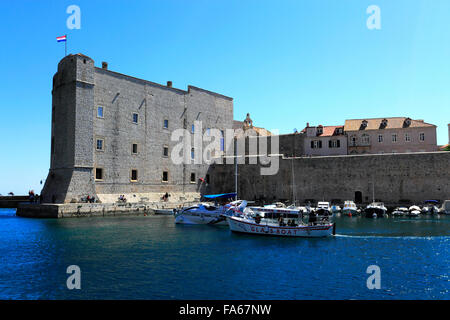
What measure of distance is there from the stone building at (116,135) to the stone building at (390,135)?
21299 millimetres

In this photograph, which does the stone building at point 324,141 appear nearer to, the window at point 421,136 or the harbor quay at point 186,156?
the harbor quay at point 186,156

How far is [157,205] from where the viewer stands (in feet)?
125

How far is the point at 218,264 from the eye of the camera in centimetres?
1490

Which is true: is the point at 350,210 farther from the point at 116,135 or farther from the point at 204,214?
the point at 116,135

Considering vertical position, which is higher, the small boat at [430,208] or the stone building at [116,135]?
the stone building at [116,135]

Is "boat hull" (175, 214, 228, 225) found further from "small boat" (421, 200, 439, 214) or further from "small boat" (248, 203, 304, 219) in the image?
"small boat" (421, 200, 439, 214)

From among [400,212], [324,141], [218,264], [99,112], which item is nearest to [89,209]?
[99,112]

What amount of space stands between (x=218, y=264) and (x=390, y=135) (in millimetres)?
41599

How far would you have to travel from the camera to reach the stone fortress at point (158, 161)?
34781 mm

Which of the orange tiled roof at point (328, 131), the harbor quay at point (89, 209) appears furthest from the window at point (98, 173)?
the orange tiled roof at point (328, 131)

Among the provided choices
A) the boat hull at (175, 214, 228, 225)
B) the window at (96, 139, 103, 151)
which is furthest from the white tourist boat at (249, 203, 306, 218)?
the window at (96, 139, 103, 151)

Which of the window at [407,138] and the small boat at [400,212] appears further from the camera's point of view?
the window at [407,138]

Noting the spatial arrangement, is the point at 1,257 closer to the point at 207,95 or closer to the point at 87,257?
the point at 87,257
